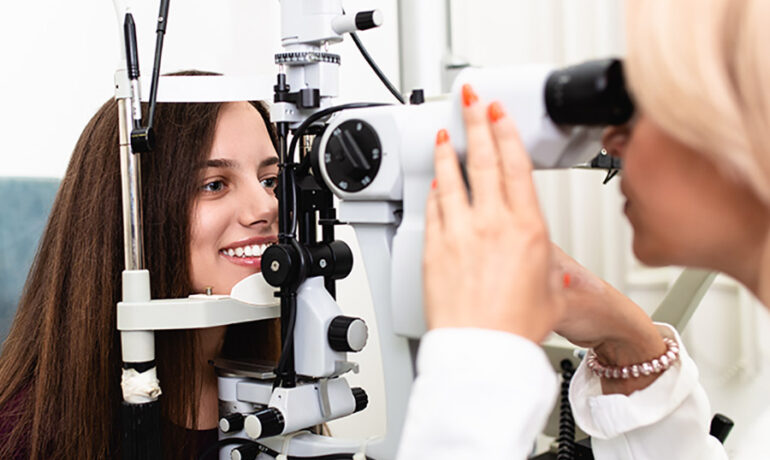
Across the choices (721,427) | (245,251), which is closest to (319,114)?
(245,251)

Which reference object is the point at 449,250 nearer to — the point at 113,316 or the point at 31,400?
the point at 113,316

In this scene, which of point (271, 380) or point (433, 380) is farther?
point (271, 380)

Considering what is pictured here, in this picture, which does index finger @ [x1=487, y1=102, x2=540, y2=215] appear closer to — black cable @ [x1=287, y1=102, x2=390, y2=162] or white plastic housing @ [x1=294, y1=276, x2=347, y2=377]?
black cable @ [x1=287, y1=102, x2=390, y2=162]

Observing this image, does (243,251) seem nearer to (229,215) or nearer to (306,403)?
(229,215)

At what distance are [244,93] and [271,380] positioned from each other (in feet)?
1.31

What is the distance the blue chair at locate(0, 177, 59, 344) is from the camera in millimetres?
1261

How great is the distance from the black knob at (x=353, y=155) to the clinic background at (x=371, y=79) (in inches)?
22.9

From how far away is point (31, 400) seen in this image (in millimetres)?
1061

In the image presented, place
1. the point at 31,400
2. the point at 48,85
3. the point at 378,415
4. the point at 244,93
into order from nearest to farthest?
the point at 244,93, the point at 31,400, the point at 48,85, the point at 378,415

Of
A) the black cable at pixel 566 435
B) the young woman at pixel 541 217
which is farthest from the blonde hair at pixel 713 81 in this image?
the black cable at pixel 566 435

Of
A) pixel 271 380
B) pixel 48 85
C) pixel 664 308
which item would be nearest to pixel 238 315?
pixel 271 380

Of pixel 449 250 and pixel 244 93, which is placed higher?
pixel 244 93

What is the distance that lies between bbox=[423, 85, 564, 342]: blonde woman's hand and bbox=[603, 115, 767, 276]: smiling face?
0.27ft

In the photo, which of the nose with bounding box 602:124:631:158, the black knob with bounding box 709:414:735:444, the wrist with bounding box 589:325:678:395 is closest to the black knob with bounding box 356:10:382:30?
the nose with bounding box 602:124:631:158
